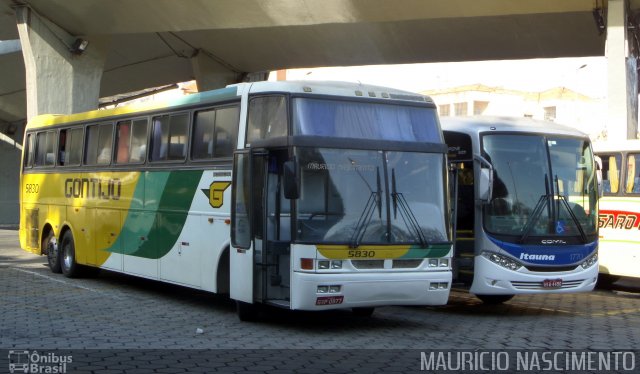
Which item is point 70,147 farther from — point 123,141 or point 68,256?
point 123,141

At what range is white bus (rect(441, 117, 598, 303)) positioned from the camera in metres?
12.8

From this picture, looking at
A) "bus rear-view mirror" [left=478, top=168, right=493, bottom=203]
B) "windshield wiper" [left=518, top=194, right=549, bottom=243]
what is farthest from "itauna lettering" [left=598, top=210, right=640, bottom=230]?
"bus rear-view mirror" [left=478, top=168, right=493, bottom=203]

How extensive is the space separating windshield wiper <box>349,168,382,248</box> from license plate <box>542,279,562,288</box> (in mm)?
3362

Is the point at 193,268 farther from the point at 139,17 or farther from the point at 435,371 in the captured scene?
the point at 139,17

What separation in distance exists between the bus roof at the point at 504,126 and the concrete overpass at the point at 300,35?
247 inches

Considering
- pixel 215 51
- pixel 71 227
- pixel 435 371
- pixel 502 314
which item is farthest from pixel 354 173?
pixel 215 51

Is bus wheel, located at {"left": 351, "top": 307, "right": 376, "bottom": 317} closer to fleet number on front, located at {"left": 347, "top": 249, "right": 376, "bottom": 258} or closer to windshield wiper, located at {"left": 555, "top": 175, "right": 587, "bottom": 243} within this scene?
fleet number on front, located at {"left": 347, "top": 249, "right": 376, "bottom": 258}

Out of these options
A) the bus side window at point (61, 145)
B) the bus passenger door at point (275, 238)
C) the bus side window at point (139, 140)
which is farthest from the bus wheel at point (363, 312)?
the bus side window at point (61, 145)

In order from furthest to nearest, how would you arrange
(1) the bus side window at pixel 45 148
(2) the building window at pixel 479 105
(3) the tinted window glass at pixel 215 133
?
(2) the building window at pixel 479 105 < (1) the bus side window at pixel 45 148 < (3) the tinted window glass at pixel 215 133

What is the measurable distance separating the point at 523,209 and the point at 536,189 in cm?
36

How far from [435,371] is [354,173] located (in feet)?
10.2

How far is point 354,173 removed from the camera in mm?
10711

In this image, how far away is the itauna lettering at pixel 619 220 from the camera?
1638 centimetres

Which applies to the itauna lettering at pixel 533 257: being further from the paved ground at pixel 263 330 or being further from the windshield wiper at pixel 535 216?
the paved ground at pixel 263 330
